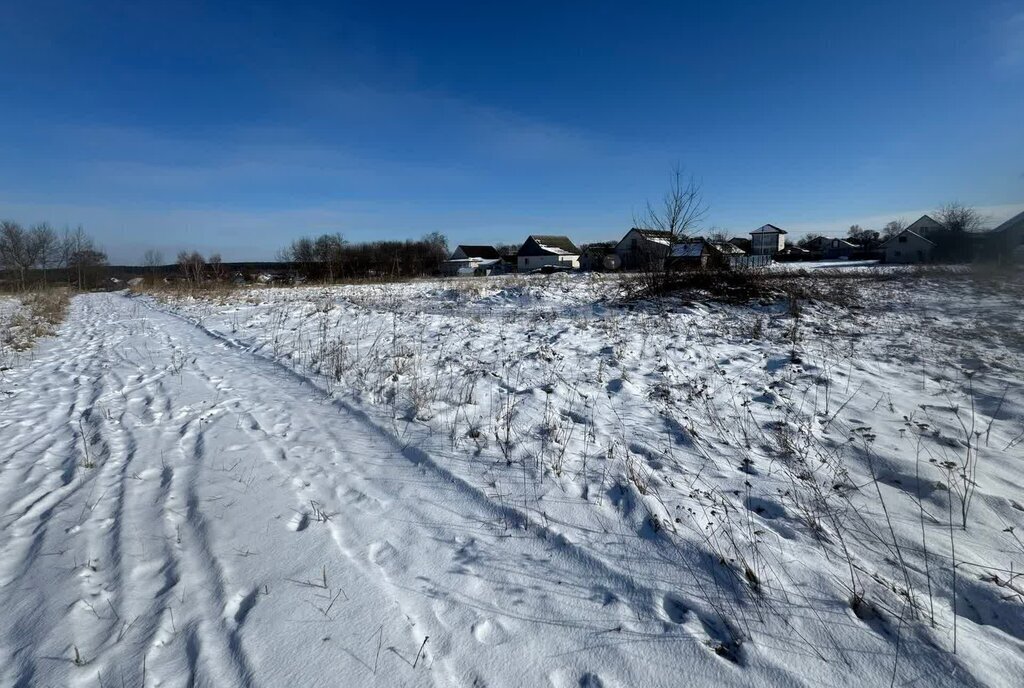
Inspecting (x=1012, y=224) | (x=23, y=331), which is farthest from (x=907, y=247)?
(x=23, y=331)

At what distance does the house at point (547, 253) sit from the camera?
63.9 meters

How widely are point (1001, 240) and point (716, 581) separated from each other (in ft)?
71.1

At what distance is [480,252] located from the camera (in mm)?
79375

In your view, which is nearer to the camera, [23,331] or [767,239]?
[23,331]

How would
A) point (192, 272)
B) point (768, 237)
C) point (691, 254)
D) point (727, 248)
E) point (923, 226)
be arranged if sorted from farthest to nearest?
1. point (768, 237)
2. point (923, 226)
3. point (192, 272)
4. point (727, 248)
5. point (691, 254)

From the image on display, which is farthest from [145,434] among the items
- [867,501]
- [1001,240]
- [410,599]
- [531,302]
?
[1001,240]

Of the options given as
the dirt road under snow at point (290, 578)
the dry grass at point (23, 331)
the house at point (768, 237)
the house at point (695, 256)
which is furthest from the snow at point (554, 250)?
the dirt road under snow at point (290, 578)

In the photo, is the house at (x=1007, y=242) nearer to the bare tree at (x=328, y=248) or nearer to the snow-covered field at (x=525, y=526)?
the snow-covered field at (x=525, y=526)

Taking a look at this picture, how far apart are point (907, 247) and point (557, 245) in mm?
40654

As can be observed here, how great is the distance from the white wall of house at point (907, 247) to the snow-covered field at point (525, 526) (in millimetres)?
55648

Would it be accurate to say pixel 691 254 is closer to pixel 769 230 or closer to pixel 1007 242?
pixel 1007 242

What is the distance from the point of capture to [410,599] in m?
2.32

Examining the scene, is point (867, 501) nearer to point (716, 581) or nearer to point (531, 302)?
point (716, 581)

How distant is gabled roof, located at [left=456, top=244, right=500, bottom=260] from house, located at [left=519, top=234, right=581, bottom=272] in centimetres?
1255
